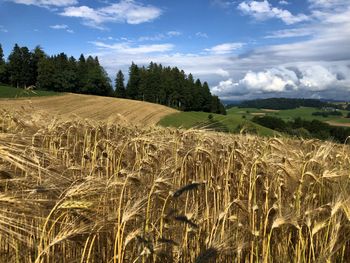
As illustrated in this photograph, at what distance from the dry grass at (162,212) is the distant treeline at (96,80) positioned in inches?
3438

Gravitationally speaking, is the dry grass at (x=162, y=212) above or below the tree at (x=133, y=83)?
below

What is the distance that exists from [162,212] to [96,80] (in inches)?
3635

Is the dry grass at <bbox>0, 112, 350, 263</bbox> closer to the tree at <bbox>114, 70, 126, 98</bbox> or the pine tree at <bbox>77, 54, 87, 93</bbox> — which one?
the pine tree at <bbox>77, 54, 87, 93</bbox>

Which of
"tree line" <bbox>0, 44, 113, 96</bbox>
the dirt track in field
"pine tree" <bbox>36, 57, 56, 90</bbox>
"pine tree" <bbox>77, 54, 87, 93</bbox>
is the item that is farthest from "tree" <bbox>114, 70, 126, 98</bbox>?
the dirt track in field

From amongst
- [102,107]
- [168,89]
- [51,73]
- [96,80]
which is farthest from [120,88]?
[102,107]

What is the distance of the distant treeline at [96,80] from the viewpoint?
8900cm

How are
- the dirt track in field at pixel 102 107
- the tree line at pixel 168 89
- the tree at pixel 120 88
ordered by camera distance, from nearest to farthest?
the dirt track in field at pixel 102 107 → the tree line at pixel 168 89 → the tree at pixel 120 88

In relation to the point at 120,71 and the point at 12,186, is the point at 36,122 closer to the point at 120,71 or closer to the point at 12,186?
the point at 12,186

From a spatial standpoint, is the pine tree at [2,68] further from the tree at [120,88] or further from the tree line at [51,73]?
the tree at [120,88]

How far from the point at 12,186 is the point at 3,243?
760 mm

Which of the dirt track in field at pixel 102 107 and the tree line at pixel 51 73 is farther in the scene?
the tree line at pixel 51 73

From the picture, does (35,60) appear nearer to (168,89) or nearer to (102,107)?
(168,89)

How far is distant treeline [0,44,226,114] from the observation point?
89.0 m

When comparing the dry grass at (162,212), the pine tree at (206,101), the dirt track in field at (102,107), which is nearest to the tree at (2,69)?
the dirt track in field at (102,107)
